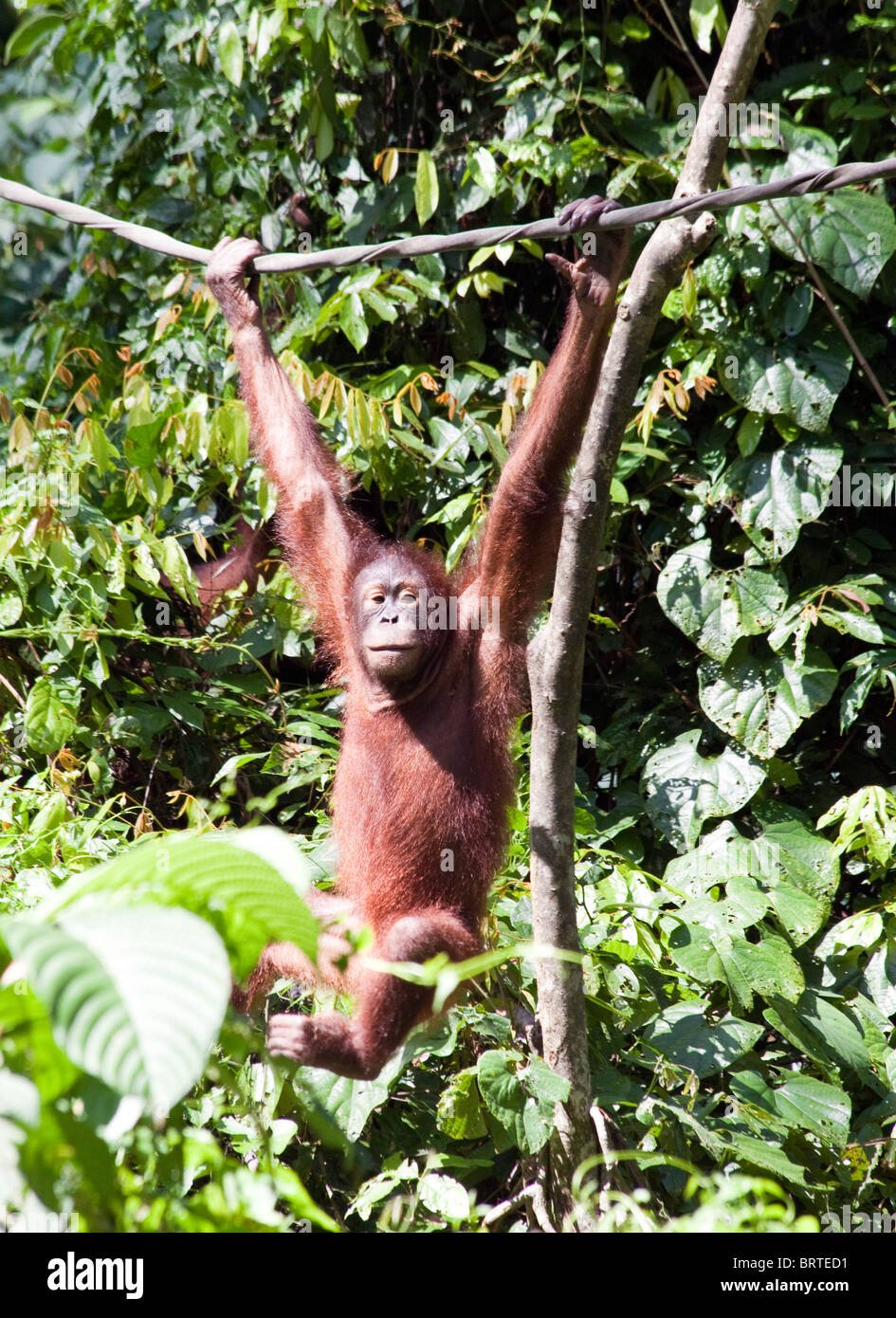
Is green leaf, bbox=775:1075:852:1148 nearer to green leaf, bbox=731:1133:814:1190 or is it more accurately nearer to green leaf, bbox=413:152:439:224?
green leaf, bbox=731:1133:814:1190

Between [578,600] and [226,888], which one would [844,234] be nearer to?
[578,600]

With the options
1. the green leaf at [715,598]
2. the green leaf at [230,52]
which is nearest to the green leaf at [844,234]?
the green leaf at [715,598]

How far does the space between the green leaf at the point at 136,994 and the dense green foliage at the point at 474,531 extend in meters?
2.09

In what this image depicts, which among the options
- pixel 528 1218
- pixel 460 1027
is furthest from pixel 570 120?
pixel 528 1218

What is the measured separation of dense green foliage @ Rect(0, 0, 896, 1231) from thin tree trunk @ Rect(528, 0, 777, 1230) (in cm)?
16

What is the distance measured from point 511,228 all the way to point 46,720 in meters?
2.44

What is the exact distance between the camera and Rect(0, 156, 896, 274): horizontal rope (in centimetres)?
265

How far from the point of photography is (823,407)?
4707mm

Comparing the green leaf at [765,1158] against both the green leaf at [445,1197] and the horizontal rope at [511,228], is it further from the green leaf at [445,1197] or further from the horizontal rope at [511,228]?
the horizontal rope at [511,228]

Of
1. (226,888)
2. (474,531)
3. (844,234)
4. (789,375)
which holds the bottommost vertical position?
(226,888)

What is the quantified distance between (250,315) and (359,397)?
2.02 ft

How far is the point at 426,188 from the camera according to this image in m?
4.96

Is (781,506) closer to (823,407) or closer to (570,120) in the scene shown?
(823,407)

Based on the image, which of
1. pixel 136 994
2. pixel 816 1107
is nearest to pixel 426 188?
pixel 816 1107
